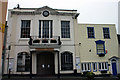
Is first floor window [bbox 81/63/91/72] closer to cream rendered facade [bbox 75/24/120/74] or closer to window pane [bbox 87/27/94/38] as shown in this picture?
cream rendered facade [bbox 75/24/120/74]

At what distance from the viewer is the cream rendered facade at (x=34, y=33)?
48.0ft

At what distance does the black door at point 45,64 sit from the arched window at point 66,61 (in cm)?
138

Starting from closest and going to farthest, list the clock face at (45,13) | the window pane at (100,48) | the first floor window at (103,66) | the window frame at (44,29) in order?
the window frame at (44,29), the clock face at (45,13), the first floor window at (103,66), the window pane at (100,48)

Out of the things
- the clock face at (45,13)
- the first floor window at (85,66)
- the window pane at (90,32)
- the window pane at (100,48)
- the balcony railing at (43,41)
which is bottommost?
the first floor window at (85,66)

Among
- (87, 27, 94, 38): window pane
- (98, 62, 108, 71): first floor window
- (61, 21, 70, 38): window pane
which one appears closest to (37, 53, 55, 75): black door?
(61, 21, 70, 38): window pane

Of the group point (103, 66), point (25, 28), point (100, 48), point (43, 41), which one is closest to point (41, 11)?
point (25, 28)

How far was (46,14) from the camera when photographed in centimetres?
1612

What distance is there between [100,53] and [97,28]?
3.41 m

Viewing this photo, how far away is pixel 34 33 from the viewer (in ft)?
51.1

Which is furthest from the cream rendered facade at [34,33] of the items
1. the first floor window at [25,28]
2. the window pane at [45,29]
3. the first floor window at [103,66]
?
the first floor window at [103,66]

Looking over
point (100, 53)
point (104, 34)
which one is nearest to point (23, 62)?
point (100, 53)

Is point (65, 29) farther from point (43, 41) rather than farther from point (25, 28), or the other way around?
point (25, 28)

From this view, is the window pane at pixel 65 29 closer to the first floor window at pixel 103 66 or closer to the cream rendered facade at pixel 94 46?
the cream rendered facade at pixel 94 46

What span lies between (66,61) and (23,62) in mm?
5130
